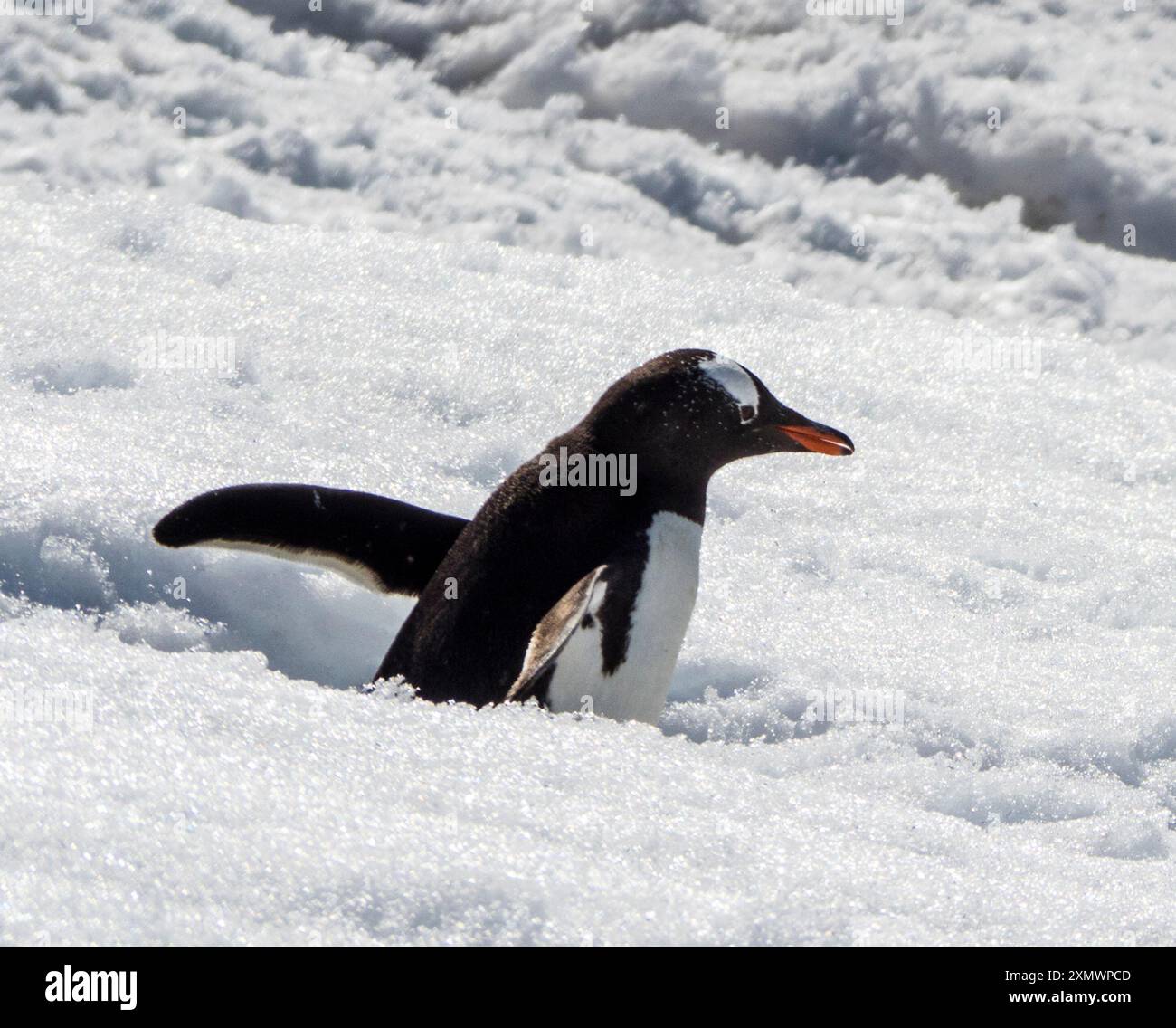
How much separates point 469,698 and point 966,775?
776mm

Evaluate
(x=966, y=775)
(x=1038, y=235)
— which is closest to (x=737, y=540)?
(x=966, y=775)

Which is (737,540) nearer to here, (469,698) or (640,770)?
(469,698)

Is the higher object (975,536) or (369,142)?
(369,142)

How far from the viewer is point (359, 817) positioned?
5.37 ft

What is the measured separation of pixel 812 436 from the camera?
284 cm

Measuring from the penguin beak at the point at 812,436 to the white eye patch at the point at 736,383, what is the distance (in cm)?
8

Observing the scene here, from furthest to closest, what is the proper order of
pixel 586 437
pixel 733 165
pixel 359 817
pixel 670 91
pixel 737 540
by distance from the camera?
pixel 670 91
pixel 733 165
pixel 737 540
pixel 586 437
pixel 359 817

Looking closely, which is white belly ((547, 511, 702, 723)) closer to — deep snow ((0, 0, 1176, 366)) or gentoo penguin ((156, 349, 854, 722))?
gentoo penguin ((156, 349, 854, 722))

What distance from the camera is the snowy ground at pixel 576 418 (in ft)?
5.33

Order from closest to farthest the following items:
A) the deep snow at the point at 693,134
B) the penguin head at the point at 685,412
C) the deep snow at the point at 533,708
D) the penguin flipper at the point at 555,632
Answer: the deep snow at the point at 533,708 < the penguin flipper at the point at 555,632 < the penguin head at the point at 685,412 < the deep snow at the point at 693,134

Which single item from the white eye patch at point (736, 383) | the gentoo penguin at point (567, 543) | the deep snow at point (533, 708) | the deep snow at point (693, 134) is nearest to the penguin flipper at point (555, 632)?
the gentoo penguin at point (567, 543)

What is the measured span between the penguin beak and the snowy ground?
376 mm

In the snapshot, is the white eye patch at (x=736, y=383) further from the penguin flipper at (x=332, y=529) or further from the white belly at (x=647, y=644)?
the penguin flipper at (x=332, y=529)
